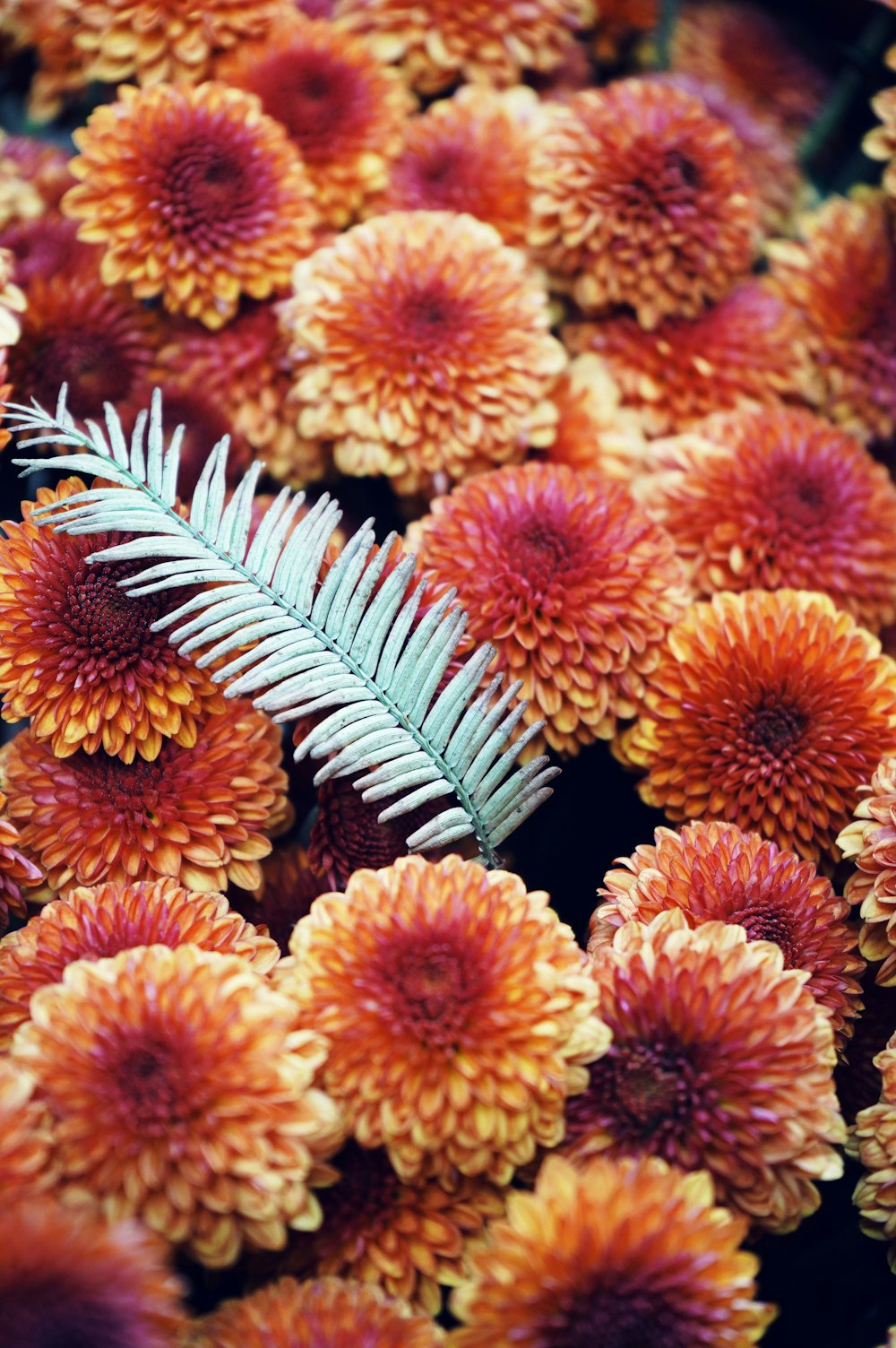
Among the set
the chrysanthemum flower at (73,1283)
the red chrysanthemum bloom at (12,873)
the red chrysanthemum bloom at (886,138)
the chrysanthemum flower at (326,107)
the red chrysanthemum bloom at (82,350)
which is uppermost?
the red chrysanthemum bloom at (886,138)

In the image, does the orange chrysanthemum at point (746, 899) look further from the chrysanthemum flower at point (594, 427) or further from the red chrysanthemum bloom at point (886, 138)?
the red chrysanthemum bloom at point (886, 138)

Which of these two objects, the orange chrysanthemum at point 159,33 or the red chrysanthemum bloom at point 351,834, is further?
the orange chrysanthemum at point 159,33

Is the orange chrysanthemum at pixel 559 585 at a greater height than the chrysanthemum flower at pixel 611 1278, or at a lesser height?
greater

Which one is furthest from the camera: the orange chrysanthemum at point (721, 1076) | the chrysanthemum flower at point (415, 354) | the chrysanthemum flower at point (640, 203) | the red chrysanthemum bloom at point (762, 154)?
the red chrysanthemum bloom at point (762, 154)

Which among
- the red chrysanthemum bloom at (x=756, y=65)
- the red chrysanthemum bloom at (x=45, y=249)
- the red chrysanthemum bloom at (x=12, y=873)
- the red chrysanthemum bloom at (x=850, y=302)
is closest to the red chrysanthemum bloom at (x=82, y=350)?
the red chrysanthemum bloom at (x=45, y=249)

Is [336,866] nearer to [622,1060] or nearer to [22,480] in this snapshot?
[622,1060]

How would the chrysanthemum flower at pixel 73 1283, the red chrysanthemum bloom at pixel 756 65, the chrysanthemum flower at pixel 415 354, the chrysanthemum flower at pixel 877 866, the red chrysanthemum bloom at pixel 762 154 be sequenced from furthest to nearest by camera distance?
the red chrysanthemum bloom at pixel 756 65
the red chrysanthemum bloom at pixel 762 154
the chrysanthemum flower at pixel 415 354
the chrysanthemum flower at pixel 877 866
the chrysanthemum flower at pixel 73 1283

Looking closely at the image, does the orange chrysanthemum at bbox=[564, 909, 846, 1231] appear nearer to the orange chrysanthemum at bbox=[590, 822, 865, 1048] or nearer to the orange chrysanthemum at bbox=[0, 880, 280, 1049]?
the orange chrysanthemum at bbox=[590, 822, 865, 1048]

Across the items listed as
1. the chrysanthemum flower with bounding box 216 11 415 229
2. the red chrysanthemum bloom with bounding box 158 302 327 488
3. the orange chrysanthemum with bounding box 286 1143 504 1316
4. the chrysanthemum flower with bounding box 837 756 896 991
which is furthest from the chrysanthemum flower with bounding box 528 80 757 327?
the orange chrysanthemum with bounding box 286 1143 504 1316
